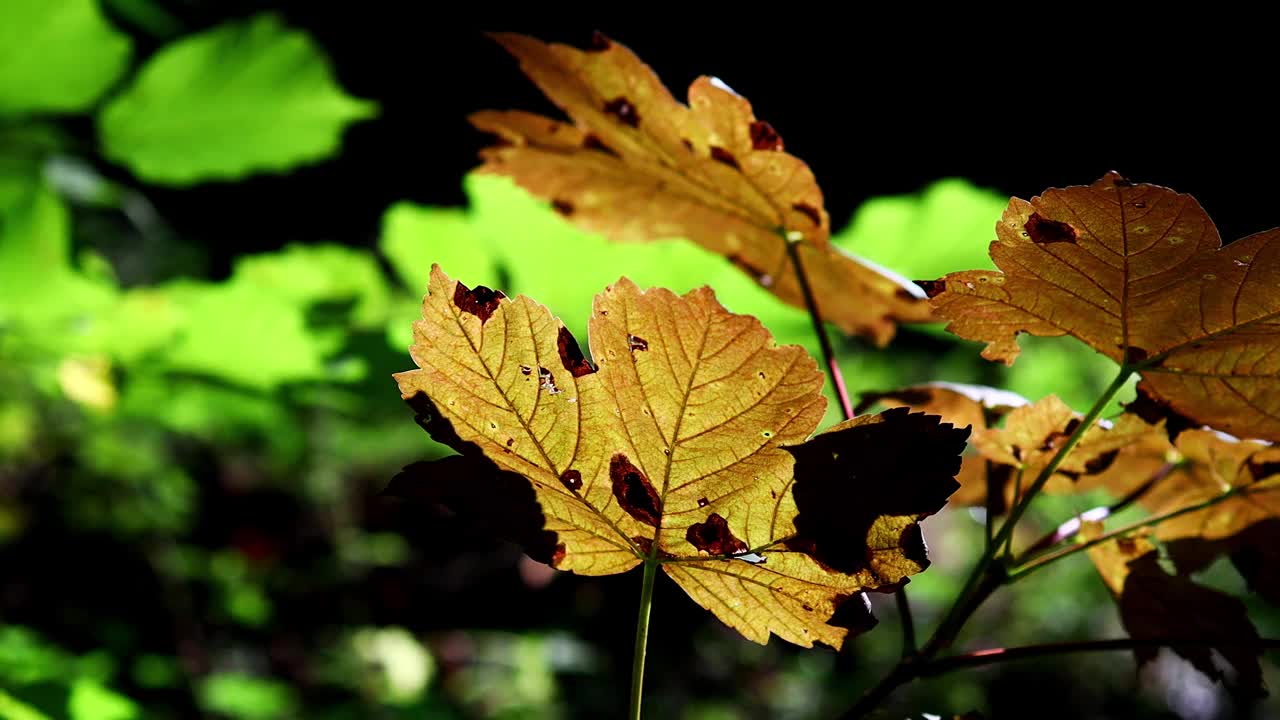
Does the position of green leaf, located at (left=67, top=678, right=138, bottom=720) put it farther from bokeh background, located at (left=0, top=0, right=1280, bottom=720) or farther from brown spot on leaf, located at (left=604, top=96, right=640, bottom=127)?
brown spot on leaf, located at (left=604, top=96, right=640, bottom=127)

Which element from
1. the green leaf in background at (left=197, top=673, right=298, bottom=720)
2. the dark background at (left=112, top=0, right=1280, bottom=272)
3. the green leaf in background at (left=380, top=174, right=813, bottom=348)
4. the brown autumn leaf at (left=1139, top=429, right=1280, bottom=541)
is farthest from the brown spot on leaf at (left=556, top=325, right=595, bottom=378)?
the green leaf in background at (left=197, top=673, right=298, bottom=720)

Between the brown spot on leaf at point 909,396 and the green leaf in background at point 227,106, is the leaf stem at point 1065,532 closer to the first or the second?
the brown spot on leaf at point 909,396

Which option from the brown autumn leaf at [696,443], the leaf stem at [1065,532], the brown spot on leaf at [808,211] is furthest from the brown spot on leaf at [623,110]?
the leaf stem at [1065,532]

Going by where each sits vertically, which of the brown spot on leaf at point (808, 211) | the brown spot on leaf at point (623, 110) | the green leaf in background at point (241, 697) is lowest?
the green leaf in background at point (241, 697)

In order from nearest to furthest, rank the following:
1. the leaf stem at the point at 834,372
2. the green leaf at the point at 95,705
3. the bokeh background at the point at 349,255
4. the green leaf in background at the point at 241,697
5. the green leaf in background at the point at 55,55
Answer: the leaf stem at the point at 834,372
the green leaf at the point at 95,705
the green leaf in background at the point at 55,55
the bokeh background at the point at 349,255
the green leaf in background at the point at 241,697

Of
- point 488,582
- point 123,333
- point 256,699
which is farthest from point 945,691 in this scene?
point 123,333

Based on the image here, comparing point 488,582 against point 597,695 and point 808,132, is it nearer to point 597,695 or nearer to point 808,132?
point 597,695

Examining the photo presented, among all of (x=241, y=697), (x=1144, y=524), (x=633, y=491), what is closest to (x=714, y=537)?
(x=633, y=491)
